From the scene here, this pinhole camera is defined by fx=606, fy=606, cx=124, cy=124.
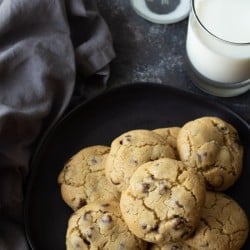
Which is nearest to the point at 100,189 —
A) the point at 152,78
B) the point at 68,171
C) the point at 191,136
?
the point at 68,171

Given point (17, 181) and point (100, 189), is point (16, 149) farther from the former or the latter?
point (100, 189)

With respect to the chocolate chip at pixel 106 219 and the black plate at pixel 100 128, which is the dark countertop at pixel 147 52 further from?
the chocolate chip at pixel 106 219

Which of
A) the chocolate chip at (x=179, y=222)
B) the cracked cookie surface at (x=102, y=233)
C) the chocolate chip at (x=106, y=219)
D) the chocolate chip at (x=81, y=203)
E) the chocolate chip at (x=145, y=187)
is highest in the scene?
the chocolate chip at (x=145, y=187)

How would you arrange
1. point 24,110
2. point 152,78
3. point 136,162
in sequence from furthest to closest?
point 152,78, point 24,110, point 136,162

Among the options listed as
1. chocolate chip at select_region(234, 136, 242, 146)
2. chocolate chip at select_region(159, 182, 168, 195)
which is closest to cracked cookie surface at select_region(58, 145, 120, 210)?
chocolate chip at select_region(159, 182, 168, 195)

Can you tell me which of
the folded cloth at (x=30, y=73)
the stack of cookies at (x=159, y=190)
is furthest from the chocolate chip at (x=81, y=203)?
the folded cloth at (x=30, y=73)

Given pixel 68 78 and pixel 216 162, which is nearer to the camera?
pixel 216 162

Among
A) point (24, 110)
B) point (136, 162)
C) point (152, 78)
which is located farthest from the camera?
point (152, 78)
